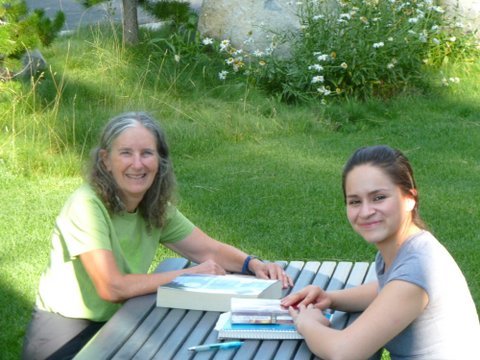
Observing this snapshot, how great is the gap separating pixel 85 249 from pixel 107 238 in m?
0.09

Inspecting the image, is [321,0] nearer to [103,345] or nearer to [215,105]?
[215,105]

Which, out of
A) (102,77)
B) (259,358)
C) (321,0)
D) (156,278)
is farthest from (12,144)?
(259,358)

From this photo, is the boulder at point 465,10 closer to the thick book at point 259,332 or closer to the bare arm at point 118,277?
the bare arm at point 118,277

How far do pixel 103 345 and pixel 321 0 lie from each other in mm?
6873

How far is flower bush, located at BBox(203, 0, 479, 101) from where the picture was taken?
8945 millimetres

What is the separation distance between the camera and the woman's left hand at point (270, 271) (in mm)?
3709

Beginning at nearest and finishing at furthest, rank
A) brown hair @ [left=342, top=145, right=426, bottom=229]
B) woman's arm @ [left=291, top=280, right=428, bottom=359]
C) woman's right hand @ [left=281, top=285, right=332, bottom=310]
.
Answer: woman's arm @ [left=291, top=280, right=428, bottom=359], brown hair @ [left=342, top=145, right=426, bottom=229], woman's right hand @ [left=281, top=285, right=332, bottom=310]

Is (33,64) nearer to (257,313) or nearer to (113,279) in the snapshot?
(113,279)

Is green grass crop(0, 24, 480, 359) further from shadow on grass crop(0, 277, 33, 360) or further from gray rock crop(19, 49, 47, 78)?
gray rock crop(19, 49, 47, 78)

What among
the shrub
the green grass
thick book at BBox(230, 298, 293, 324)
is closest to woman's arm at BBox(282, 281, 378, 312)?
thick book at BBox(230, 298, 293, 324)

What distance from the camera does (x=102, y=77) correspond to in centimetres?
916

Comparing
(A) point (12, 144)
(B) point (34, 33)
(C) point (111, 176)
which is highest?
(C) point (111, 176)

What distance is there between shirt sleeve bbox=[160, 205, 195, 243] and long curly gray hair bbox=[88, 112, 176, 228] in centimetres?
11

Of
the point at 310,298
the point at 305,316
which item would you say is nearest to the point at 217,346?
the point at 305,316
